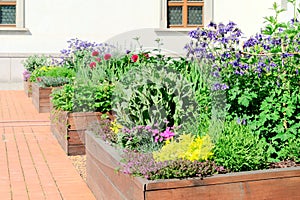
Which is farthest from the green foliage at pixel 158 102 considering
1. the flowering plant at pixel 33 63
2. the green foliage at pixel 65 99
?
the flowering plant at pixel 33 63

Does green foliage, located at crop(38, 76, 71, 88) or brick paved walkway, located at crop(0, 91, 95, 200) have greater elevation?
green foliage, located at crop(38, 76, 71, 88)

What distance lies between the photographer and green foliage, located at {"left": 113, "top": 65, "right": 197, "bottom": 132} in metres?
5.05

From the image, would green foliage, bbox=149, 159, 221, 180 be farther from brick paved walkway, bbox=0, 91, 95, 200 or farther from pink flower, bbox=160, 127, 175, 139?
brick paved walkway, bbox=0, 91, 95, 200

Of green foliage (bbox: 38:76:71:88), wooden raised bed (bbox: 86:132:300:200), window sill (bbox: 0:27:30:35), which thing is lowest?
wooden raised bed (bbox: 86:132:300:200)

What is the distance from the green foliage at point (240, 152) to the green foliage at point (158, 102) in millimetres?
766

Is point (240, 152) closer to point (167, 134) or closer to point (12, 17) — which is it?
point (167, 134)

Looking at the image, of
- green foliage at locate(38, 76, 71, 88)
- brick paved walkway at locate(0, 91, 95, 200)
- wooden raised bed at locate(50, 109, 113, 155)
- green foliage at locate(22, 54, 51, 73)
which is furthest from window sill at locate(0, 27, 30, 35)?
wooden raised bed at locate(50, 109, 113, 155)

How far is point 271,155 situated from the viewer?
15.1ft

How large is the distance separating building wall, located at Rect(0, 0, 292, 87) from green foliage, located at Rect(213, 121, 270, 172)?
36.3 feet

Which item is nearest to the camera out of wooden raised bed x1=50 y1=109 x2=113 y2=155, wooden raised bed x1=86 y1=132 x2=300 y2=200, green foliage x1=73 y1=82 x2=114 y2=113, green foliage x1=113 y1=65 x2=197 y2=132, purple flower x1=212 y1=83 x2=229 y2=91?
wooden raised bed x1=86 y1=132 x2=300 y2=200

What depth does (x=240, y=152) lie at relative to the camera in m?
4.02

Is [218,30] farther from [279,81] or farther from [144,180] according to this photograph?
[144,180]

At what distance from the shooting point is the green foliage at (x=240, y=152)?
13.0 ft

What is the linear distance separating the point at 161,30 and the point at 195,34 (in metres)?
10.7
